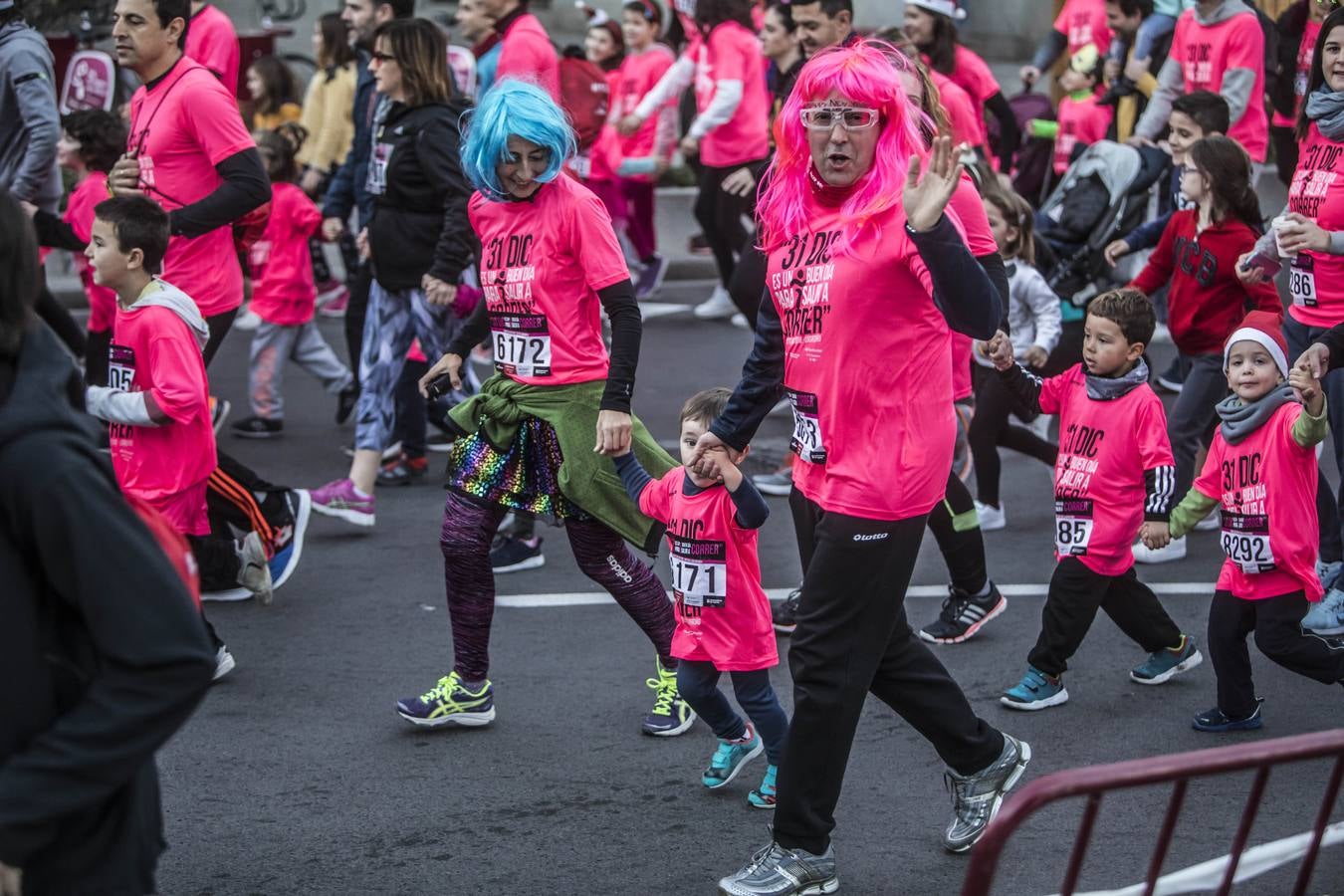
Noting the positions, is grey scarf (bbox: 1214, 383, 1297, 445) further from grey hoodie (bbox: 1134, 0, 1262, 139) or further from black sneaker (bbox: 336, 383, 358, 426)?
black sneaker (bbox: 336, 383, 358, 426)

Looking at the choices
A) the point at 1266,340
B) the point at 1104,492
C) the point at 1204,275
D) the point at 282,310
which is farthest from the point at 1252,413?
the point at 282,310

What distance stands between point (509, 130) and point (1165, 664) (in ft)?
8.84

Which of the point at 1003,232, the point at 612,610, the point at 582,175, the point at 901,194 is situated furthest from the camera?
the point at 582,175

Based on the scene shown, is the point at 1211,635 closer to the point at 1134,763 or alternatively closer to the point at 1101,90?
the point at 1134,763

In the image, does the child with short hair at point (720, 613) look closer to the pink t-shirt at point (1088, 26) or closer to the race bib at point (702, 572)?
the race bib at point (702, 572)

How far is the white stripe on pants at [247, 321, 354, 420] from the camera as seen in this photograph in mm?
8891

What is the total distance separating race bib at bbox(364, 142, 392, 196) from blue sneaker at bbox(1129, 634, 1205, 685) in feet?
12.6

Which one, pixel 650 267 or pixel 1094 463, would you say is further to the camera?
pixel 650 267

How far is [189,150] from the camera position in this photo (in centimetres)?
627

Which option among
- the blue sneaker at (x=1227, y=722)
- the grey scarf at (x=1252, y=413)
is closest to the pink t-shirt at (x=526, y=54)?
the grey scarf at (x=1252, y=413)

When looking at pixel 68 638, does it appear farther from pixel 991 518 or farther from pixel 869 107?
pixel 991 518

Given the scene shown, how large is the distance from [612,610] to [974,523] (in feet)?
4.56

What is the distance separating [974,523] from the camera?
5824mm

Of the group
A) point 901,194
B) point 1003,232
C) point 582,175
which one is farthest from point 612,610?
point 582,175
